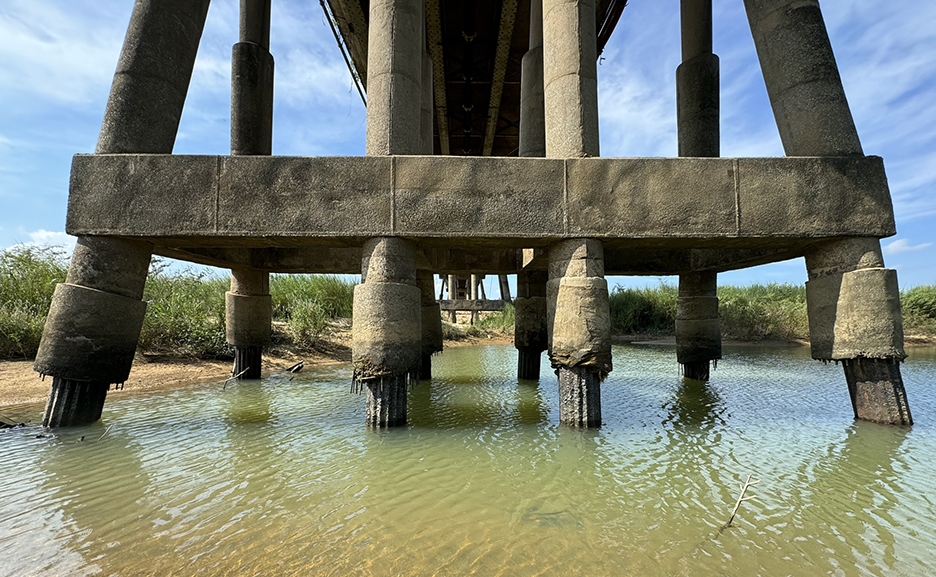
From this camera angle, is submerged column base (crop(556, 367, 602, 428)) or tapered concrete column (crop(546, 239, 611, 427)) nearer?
tapered concrete column (crop(546, 239, 611, 427))

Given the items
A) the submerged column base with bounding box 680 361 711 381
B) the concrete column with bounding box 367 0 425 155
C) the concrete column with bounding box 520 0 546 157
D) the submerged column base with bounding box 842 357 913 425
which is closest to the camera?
the submerged column base with bounding box 842 357 913 425

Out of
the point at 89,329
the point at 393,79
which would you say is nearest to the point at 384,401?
the point at 89,329

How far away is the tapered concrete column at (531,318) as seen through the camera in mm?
10381

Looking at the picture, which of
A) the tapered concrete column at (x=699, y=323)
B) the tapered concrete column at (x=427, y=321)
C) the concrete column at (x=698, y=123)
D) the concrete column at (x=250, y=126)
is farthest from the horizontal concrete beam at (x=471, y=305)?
the concrete column at (x=698, y=123)

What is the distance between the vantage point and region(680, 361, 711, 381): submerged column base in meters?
10.4

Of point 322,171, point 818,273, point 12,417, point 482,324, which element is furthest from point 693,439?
point 482,324

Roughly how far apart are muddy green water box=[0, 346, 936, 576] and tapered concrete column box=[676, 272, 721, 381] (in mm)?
2675

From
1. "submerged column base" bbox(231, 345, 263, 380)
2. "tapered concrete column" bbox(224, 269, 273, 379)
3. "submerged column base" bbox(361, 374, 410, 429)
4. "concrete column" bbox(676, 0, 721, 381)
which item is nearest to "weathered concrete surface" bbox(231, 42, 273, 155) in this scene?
"tapered concrete column" bbox(224, 269, 273, 379)

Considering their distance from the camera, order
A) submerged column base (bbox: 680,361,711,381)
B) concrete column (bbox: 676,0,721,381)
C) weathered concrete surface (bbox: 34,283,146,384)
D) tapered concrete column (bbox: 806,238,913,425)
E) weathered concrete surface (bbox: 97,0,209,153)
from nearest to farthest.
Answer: weathered concrete surface (bbox: 34,283,146,384) < tapered concrete column (bbox: 806,238,913,425) < weathered concrete surface (bbox: 97,0,209,153) < concrete column (bbox: 676,0,721,381) < submerged column base (bbox: 680,361,711,381)

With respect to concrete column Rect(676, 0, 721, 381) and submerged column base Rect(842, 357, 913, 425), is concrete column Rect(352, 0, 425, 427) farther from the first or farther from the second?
concrete column Rect(676, 0, 721, 381)

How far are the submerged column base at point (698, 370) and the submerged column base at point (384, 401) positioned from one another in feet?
23.3

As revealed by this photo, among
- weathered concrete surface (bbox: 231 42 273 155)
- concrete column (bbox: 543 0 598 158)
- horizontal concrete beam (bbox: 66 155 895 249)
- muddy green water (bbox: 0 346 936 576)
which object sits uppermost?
weathered concrete surface (bbox: 231 42 273 155)

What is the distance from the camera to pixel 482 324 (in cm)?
2786

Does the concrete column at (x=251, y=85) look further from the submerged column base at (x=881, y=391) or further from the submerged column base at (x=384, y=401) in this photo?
the submerged column base at (x=881, y=391)
